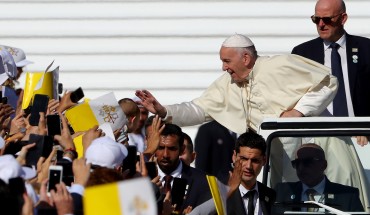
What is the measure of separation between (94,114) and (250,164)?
3.42ft

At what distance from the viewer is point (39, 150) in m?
7.46

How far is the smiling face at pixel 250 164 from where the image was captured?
8336 mm

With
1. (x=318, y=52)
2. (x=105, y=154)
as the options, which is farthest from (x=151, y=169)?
(x=318, y=52)

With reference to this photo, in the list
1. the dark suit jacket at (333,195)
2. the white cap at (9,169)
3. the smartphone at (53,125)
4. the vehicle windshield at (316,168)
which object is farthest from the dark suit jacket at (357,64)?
the white cap at (9,169)

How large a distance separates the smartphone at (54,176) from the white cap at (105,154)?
0.41 meters

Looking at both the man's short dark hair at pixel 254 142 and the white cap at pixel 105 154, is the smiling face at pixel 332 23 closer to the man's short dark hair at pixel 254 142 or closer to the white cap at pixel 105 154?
the man's short dark hair at pixel 254 142

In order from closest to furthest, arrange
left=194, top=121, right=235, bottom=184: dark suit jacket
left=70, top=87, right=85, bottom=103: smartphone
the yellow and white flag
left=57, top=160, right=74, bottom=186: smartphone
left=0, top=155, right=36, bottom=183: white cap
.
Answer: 1. left=0, top=155, right=36, bottom=183: white cap
2. left=57, top=160, right=74, bottom=186: smartphone
3. the yellow and white flag
4. left=70, top=87, right=85, bottom=103: smartphone
5. left=194, top=121, right=235, bottom=184: dark suit jacket

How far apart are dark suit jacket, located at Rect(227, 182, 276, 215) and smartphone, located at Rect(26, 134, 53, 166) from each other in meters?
1.19

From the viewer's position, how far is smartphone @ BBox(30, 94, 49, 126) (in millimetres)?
8438

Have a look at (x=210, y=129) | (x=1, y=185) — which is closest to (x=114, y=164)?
(x=1, y=185)

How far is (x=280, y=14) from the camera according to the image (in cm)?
1383

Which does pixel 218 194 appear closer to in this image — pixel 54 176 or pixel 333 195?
pixel 333 195

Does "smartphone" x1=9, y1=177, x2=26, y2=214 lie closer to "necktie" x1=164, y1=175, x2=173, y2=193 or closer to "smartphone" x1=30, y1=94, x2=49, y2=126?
"smartphone" x1=30, y1=94, x2=49, y2=126

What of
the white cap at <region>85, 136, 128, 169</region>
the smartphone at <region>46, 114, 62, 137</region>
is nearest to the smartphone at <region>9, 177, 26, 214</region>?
the white cap at <region>85, 136, 128, 169</region>
